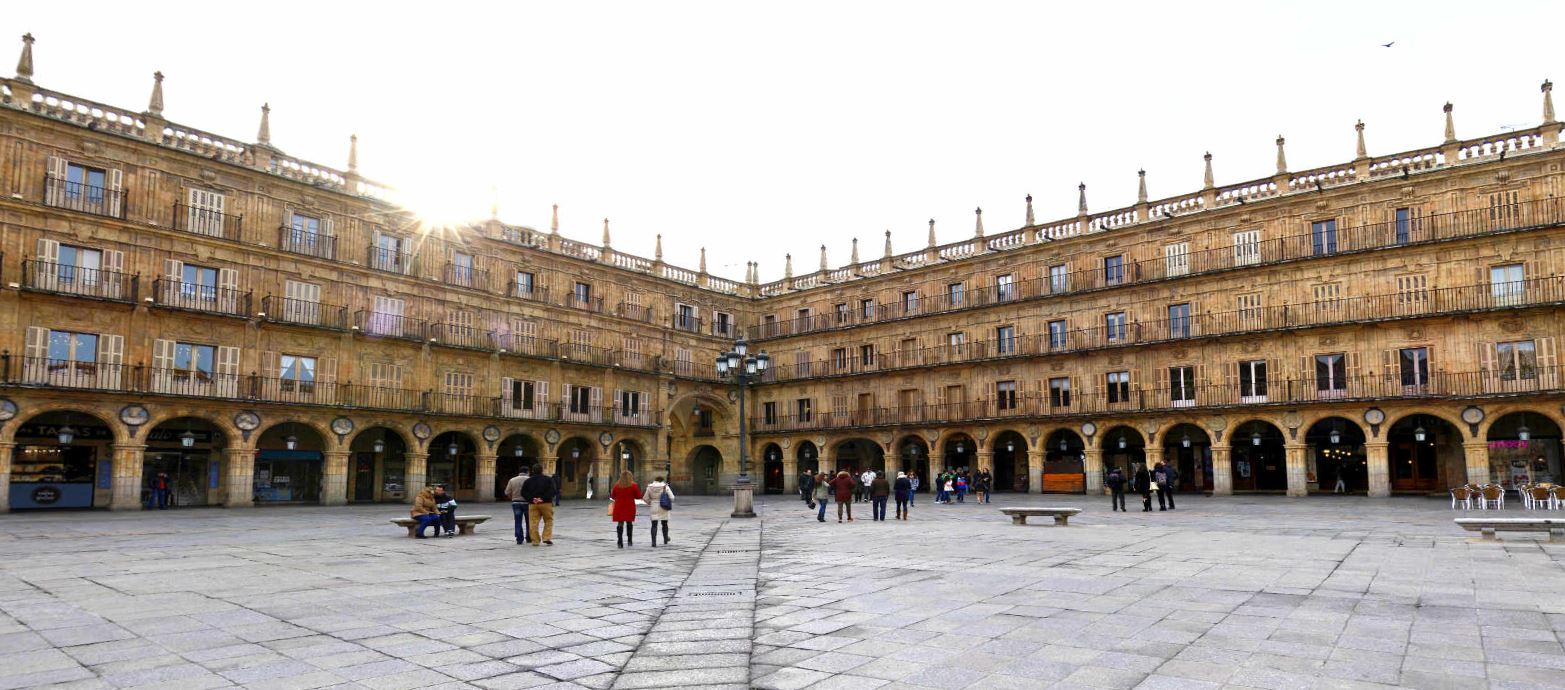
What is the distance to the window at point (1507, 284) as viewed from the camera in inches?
1186

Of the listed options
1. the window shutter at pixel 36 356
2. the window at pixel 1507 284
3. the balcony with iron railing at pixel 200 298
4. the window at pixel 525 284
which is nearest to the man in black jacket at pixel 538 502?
the window shutter at pixel 36 356

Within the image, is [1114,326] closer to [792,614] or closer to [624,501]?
[624,501]

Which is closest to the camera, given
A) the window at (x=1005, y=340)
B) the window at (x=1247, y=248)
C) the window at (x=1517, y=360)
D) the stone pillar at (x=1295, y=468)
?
the window at (x=1517, y=360)

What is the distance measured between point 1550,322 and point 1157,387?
1231 cm

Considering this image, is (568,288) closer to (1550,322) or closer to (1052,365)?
(1052,365)

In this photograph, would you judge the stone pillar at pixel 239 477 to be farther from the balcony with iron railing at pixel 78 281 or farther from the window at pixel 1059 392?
the window at pixel 1059 392

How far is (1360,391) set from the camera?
32500 mm

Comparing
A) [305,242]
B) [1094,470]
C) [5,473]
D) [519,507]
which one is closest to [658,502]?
[519,507]

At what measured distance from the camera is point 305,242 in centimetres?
3281

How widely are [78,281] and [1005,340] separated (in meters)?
33.9

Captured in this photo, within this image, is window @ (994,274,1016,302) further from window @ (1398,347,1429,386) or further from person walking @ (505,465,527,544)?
person walking @ (505,465,527,544)

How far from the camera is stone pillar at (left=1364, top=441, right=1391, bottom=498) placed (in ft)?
104

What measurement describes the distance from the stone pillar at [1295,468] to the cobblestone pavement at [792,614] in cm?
1953

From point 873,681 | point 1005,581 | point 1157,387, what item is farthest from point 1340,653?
point 1157,387
